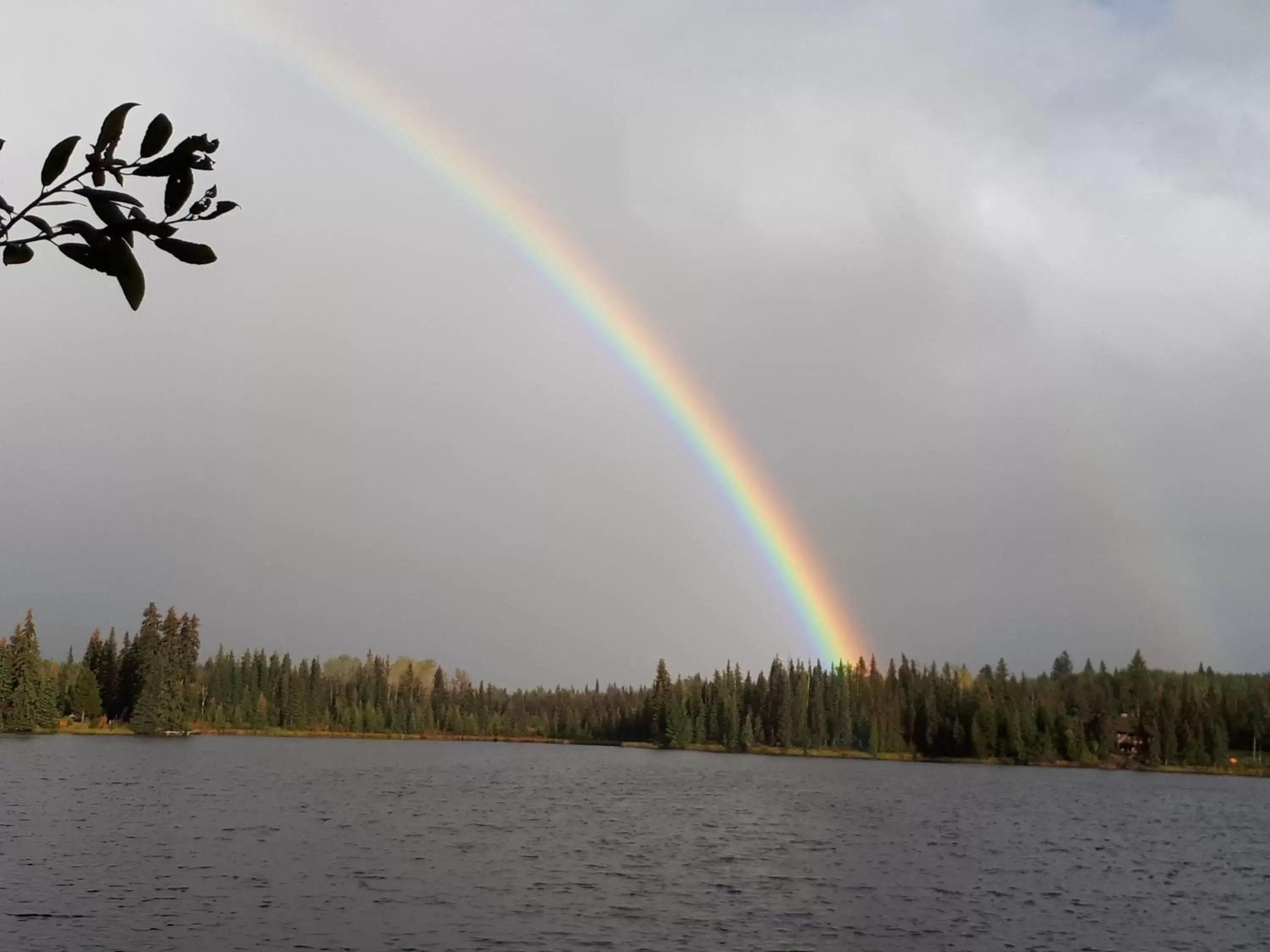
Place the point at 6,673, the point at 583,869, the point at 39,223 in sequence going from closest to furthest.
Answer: the point at 39,223 → the point at 583,869 → the point at 6,673

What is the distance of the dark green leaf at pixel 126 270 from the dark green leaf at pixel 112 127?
38 cm

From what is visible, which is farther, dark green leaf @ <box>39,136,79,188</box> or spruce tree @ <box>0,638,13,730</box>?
spruce tree @ <box>0,638,13,730</box>

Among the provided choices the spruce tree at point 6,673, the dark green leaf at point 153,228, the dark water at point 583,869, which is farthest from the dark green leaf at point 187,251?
the spruce tree at point 6,673

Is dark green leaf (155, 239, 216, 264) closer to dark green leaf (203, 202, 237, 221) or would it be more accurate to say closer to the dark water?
dark green leaf (203, 202, 237, 221)

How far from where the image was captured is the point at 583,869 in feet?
196

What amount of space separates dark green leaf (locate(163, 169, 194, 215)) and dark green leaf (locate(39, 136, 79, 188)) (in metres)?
0.40

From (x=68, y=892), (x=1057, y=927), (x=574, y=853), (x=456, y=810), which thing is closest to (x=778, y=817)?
(x=456, y=810)

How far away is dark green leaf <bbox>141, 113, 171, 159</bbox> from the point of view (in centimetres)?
414

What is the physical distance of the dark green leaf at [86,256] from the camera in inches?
167

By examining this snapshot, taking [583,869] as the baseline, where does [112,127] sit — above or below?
above

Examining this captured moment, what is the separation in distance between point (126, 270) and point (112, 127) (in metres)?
0.54

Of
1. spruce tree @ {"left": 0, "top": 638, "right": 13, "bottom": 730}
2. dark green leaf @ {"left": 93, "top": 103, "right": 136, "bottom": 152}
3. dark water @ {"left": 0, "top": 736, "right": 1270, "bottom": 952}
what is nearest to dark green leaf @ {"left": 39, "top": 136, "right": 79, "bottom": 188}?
dark green leaf @ {"left": 93, "top": 103, "right": 136, "bottom": 152}

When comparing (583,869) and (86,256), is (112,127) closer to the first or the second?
(86,256)

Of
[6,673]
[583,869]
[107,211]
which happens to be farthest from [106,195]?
[6,673]
